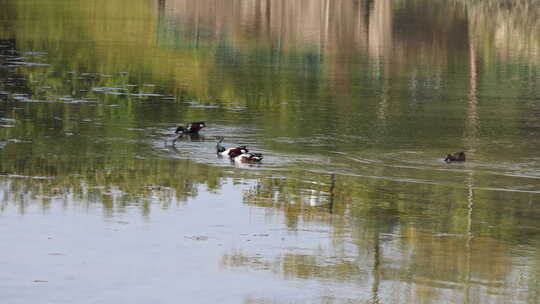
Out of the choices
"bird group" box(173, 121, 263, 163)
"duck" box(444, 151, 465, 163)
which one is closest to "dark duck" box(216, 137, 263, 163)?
"bird group" box(173, 121, 263, 163)

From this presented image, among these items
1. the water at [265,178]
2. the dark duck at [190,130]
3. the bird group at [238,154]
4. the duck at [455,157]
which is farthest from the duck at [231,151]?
the duck at [455,157]

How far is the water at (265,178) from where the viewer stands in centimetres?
1523

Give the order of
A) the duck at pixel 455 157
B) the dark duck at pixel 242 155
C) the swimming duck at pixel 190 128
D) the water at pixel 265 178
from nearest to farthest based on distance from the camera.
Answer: the water at pixel 265 178
the dark duck at pixel 242 155
the duck at pixel 455 157
the swimming duck at pixel 190 128

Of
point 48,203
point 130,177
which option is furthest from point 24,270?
point 130,177

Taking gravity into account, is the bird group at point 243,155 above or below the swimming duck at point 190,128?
below

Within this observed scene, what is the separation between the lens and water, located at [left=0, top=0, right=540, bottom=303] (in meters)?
15.2

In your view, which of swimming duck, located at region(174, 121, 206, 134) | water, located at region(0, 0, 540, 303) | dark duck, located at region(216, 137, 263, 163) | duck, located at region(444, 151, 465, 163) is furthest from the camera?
swimming duck, located at region(174, 121, 206, 134)

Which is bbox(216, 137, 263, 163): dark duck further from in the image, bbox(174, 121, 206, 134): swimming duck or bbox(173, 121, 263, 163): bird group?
bbox(174, 121, 206, 134): swimming duck

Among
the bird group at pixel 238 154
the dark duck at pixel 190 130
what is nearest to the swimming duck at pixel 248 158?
the bird group at pixel 238 154

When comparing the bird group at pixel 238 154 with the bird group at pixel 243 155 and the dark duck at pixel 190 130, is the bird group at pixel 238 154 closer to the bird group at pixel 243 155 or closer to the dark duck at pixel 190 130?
the bird group at pixel 243 155

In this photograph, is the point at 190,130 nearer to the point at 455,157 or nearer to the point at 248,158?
the point at 248,158

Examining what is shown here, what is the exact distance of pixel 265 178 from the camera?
21.8 metres

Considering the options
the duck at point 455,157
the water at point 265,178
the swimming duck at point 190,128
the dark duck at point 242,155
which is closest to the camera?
the water at point 265,178

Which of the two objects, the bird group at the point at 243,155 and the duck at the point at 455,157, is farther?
the duck at the point at 455,157
